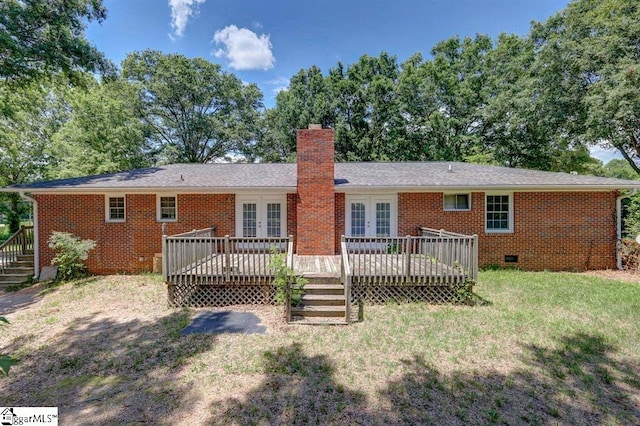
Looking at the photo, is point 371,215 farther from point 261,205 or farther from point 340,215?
point 261,205

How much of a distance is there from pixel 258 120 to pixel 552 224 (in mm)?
24516

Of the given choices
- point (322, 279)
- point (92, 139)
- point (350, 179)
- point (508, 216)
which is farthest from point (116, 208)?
point (508, 216)

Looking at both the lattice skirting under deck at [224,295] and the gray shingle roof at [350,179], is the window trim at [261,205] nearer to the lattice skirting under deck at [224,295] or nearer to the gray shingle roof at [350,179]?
the gray shingle roof at [350,179]

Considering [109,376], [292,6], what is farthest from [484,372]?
[292,6]

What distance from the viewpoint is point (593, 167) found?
24594 millimetres

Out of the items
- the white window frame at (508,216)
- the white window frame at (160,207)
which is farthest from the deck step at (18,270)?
the white window frame at (508,216)

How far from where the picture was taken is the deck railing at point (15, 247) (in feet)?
31.3

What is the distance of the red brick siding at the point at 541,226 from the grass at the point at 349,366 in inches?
124

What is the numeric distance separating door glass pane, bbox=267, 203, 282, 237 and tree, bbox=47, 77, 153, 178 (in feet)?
45.1

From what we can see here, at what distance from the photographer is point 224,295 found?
21.8 ft

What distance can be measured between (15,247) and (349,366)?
12980mm

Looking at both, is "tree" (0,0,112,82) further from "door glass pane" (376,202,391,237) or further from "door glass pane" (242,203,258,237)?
"door glass pane" (376,202,391,237)

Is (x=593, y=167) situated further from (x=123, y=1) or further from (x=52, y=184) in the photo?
(x=52, y=184)

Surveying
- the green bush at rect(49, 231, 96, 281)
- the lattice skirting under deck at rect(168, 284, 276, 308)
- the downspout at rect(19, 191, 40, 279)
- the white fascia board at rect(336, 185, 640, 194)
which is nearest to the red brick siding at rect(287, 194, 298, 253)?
the white fascia board at rect(336, 185, 640, 194)
